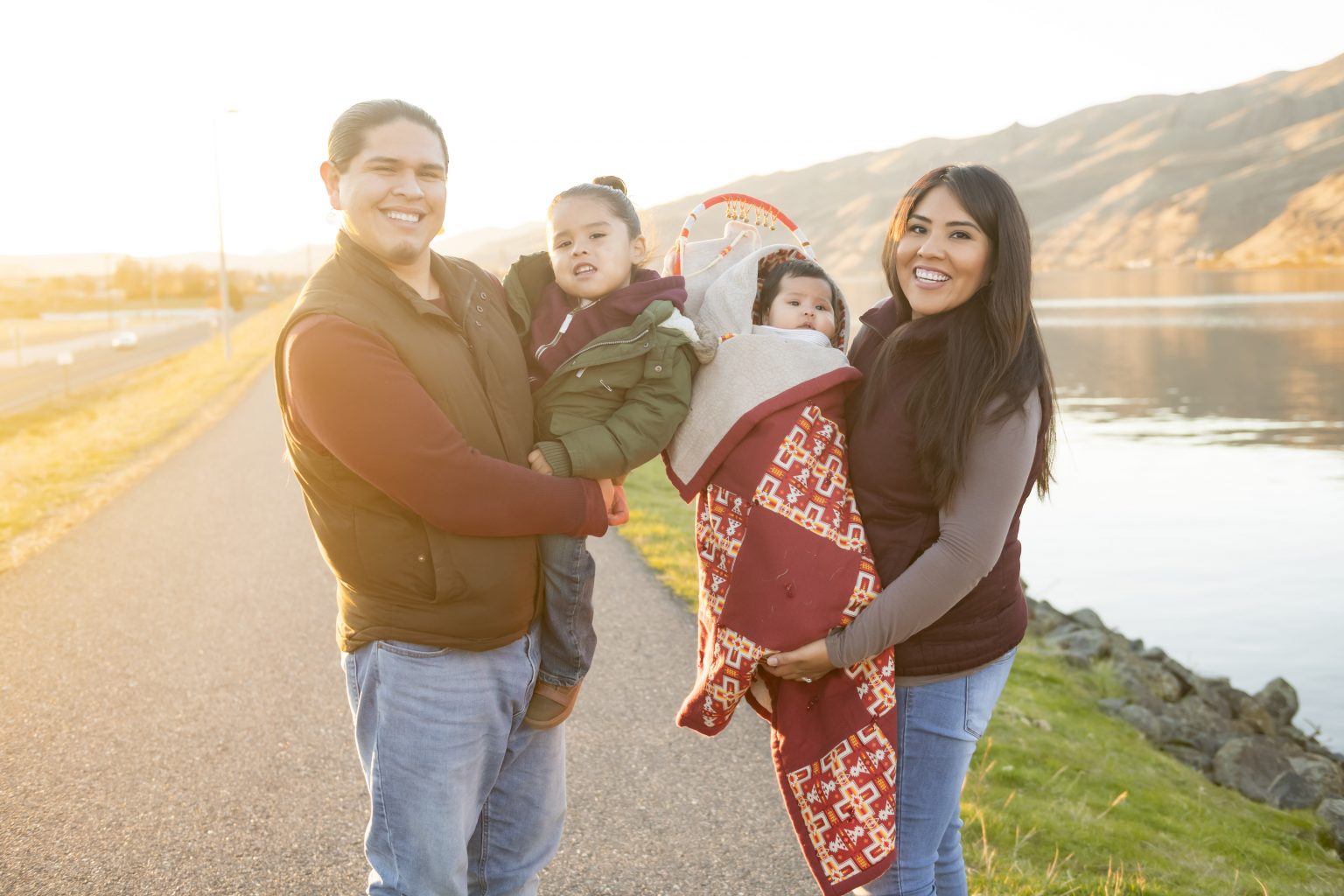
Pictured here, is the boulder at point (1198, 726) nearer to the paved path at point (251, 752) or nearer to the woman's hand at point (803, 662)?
the paved path at point (251, 752)

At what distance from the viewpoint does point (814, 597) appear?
2.29m

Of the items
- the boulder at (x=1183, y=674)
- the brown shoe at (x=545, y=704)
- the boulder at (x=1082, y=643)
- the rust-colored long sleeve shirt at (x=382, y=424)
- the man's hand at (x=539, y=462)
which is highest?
the rust-colored long sleeve shirt at (x=382, y=424)

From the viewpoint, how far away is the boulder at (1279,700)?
27.0 feet

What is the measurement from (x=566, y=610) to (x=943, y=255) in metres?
1.27

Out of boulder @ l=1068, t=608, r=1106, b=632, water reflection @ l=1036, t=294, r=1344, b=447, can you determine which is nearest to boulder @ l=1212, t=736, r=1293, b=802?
boulder @ l=1068, t=608, r=1106, b=632

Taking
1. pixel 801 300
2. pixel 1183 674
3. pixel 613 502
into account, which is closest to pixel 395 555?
pixel 613 502

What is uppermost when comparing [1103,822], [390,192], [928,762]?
[390,192]

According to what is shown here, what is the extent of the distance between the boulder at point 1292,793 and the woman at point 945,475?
502 cm

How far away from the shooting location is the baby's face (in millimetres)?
2684

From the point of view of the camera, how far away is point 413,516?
2.09 m

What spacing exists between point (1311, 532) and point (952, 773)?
14.5 meters

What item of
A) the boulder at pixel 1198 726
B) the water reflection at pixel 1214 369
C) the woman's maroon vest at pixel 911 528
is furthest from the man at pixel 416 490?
the water reflection at pixel 1214 369

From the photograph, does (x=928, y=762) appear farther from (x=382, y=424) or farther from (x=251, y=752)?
(x=251, y=752)

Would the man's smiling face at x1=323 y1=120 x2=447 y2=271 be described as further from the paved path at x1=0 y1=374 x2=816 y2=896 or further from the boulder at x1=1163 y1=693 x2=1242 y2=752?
the boulder at x1=1163 y1=693 x2=1242 y2=752
